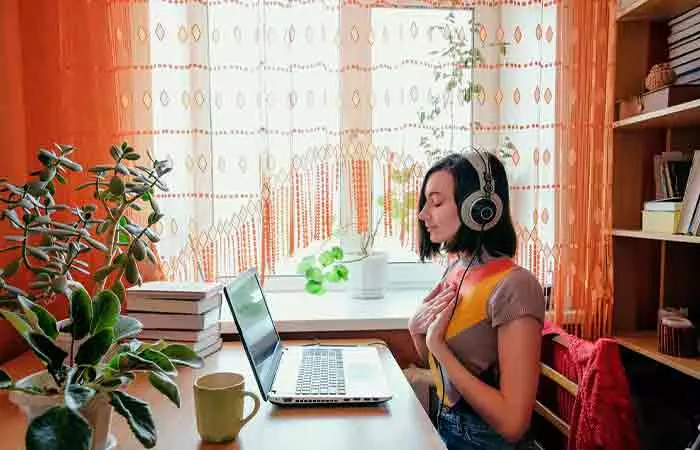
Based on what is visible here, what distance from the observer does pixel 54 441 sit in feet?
1.80

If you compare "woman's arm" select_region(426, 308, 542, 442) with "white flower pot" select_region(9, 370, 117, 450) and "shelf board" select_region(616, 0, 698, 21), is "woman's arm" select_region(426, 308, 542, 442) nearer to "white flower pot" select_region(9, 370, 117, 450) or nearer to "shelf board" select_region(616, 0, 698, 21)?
"white flower pot" select_region(9, 370, 117, 450)

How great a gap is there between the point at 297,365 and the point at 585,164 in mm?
1140

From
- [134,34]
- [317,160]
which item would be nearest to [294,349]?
[317,160]

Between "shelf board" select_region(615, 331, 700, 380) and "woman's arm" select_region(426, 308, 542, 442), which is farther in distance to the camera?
"shelf board" select_region(615, 331, 700, 380)

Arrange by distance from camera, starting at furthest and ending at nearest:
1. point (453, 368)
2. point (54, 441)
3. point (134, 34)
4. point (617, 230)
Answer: point (617, 230) < point (134, 34) < point (453, 368) < point (54, 441)

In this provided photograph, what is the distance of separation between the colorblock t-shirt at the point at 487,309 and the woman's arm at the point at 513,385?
3 cm

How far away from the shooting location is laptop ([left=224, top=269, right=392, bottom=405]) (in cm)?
107

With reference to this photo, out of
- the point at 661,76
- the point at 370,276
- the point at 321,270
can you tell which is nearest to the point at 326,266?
the point at 321,270

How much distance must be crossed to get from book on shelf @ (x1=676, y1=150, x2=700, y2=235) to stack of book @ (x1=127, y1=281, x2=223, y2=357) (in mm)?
1359

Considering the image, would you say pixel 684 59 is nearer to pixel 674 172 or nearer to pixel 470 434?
pixel 674 172

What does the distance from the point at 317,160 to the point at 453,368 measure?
0.84m

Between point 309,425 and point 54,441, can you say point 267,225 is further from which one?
point 54,441

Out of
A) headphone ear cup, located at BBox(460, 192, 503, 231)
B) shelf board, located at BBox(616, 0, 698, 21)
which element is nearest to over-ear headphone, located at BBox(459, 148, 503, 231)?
headphone ear cup, located at BBox(460, 192, 503, 231)

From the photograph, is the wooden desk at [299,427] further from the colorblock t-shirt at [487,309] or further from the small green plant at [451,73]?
the small green plant at [451,73]
